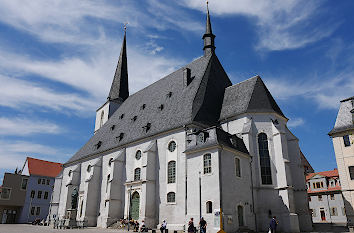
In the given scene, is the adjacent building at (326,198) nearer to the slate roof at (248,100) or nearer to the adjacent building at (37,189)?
the slate roof at (248,100)

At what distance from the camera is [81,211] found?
115ft

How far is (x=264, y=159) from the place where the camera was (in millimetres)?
25109

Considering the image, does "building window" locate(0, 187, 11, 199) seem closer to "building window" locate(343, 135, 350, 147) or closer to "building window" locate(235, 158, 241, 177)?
"building window" locate(235, 158, 241, 177)

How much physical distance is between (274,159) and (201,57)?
16681 millimetres

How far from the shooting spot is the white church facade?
73.3 feet

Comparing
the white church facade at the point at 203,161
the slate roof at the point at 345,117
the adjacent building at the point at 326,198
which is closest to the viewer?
the white church facade at the point at 203,161

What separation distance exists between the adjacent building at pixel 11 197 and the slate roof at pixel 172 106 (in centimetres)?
1494

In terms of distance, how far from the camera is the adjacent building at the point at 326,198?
39.2 meters

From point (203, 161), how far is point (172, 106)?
9718 millimetres

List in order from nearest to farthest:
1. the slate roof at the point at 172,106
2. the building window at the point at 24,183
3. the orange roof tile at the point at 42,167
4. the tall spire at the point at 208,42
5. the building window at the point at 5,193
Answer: the slate roof at the point at 172,106 → the tall spire at the point at 208,42 → the building window at the point at 5,193 → the building window at the point at 24,183 → the orange roof tile at the point at 42,167

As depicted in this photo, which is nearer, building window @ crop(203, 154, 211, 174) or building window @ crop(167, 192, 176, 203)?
building window @ crop(203, 154, 211, 174)

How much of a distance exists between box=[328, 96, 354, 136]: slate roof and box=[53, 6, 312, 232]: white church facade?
7.97m

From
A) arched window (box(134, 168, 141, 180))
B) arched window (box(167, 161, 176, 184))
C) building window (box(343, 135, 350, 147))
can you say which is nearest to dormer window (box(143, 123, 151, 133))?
arched window (box(134, 168, 141, 180))

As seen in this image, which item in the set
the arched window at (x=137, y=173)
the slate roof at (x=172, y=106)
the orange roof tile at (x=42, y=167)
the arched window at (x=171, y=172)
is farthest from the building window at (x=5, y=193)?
the arched window at (x=171, y=172)
